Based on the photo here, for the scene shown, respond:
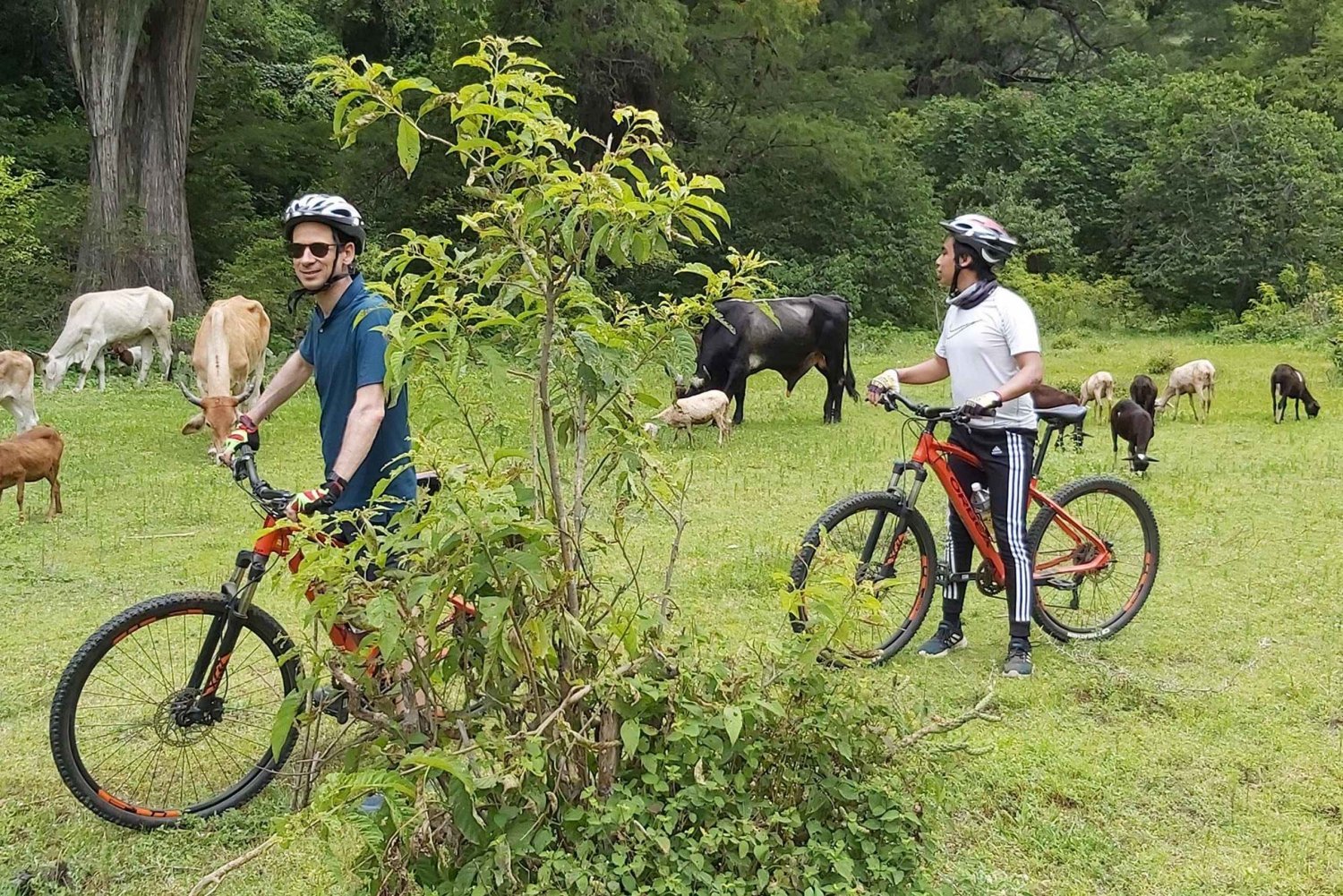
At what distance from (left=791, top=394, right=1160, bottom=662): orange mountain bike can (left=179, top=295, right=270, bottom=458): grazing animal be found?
5.79 metres

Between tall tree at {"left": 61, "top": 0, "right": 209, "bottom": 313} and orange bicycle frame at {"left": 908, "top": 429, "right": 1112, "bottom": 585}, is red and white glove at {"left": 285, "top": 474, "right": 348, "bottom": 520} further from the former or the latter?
tall tree at {"left": 61, "top": 0, "right": 209, "bottom": 313}

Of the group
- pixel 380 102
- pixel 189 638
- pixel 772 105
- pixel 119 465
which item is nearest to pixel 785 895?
pixel 380 102

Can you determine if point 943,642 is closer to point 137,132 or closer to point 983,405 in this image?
point 983,405

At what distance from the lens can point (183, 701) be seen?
11.0 feet

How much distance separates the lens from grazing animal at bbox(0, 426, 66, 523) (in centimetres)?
718

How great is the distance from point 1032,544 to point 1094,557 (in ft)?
1.56

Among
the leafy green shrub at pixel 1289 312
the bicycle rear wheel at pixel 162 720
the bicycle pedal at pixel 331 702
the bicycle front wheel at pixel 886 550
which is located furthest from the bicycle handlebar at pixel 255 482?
the leafy green shrub at pixel 1289 312

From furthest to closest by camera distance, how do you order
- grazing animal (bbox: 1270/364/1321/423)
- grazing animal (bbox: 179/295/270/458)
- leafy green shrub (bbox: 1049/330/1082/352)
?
leafy green shrub (bbox: 1049/330/1082/352) < grazing animal (bbox: 1270/364/1321/423) < grazing animal (bbox: 179/295/270/458)

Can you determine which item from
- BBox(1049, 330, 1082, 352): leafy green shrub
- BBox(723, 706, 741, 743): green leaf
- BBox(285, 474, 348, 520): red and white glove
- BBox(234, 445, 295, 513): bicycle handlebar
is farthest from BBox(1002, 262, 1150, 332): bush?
BBox(723, 706, 741, 743): green leaf

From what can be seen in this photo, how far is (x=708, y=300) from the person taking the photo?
2.49 meters

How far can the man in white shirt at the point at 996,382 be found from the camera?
14.2 feet

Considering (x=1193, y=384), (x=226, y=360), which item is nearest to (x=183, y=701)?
(x=226, y=360)

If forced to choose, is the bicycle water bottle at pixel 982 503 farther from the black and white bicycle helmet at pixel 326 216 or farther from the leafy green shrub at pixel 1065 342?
the leafy green shrub at pixel 1065 342

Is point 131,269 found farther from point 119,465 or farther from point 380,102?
point 380,102
